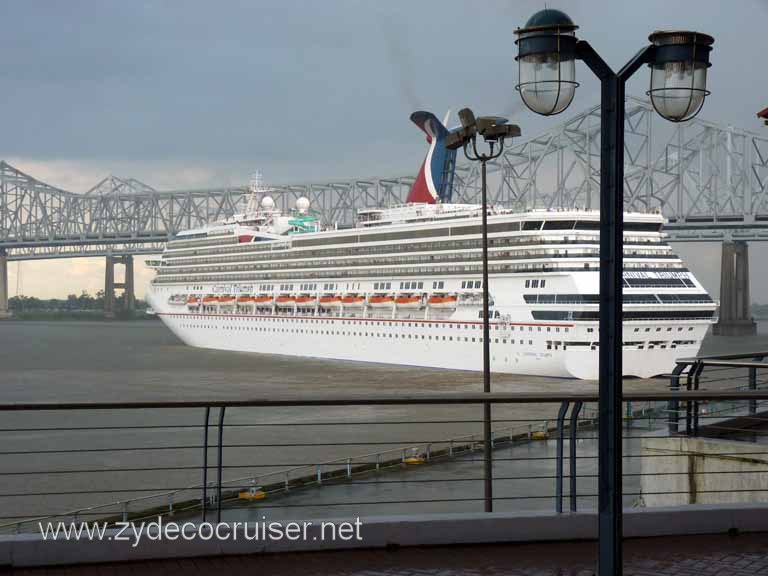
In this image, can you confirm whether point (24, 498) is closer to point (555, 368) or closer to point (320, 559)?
point (320, 559)

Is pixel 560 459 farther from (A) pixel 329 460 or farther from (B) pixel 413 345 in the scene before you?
(B) pixel 413 345

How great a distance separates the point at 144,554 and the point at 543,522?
1974 millimetres

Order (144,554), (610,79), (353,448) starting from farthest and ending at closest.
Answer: (353,448) < (144,554) < (610,79)

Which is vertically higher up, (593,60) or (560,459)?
(593,60)

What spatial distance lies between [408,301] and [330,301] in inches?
261

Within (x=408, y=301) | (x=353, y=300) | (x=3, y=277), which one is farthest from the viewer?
(x=3, y=277)

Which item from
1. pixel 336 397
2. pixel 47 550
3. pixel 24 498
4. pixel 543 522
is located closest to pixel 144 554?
pixel 47 550

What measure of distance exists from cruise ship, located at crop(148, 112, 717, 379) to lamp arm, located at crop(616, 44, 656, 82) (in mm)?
32619

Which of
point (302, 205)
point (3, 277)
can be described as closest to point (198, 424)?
point (302, 205)

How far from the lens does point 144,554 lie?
15.0 feet

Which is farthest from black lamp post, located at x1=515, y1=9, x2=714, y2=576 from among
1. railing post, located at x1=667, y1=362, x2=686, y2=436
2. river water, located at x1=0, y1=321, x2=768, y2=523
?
railing post, located at x1=667, y1=362, x2=686, y2=436

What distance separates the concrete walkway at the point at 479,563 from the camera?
4.46 meters

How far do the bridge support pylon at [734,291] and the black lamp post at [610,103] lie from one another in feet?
263

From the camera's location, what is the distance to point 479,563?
181 inches
